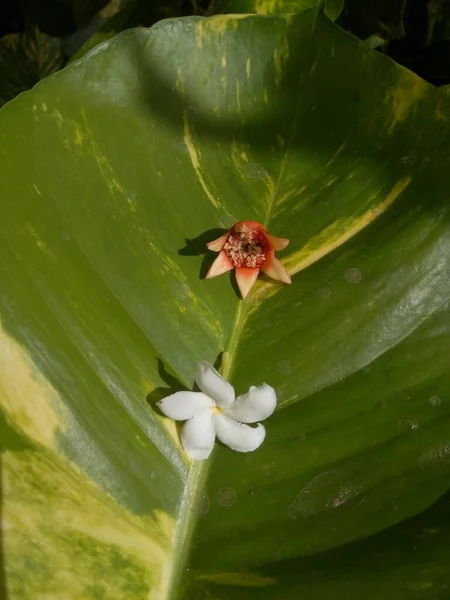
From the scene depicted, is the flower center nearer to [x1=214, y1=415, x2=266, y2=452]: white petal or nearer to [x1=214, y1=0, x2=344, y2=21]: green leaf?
[x1=214, y1=415, x2=266, y2=452]: white petal

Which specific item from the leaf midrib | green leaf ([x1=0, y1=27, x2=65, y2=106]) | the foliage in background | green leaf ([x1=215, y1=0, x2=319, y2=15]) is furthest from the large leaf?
green leaf ([x1=0, y1=27, x2=65, y2=106])

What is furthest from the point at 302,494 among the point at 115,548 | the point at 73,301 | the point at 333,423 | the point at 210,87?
the point at 210,87

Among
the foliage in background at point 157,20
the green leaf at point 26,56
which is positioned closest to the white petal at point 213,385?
the foliage in background at point 157,20

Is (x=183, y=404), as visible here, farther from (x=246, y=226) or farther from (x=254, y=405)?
(x=246, y=226)

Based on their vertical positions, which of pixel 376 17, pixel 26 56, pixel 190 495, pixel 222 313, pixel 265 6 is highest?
pixel 26 56

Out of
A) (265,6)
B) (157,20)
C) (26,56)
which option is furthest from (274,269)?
(26,56)

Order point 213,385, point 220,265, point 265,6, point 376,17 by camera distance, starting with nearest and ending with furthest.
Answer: point 213,385 → point 220,265 → point 265,6 → point 376,17

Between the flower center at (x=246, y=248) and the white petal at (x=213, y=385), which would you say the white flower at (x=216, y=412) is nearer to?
the white petal at (x=213, y=385)
